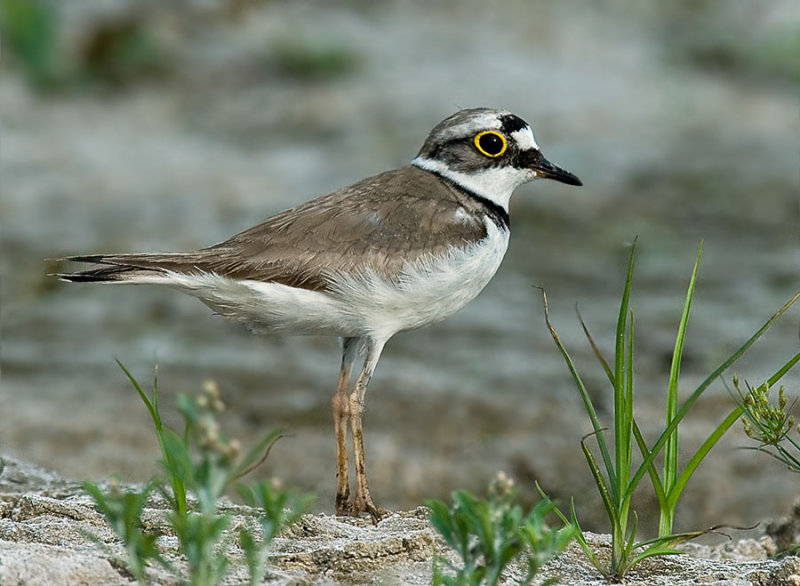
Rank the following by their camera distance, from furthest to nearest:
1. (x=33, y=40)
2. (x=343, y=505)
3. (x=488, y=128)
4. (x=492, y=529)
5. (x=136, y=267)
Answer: (x=33, y=40) → (x=488, y=128) → (x=343, y=505) → (x=136, y=267) → (x=492, y=529)

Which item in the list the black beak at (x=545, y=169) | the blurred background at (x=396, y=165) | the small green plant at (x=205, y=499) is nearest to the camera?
the small green plant at (x=205, y=499)

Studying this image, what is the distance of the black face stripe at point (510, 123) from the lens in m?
4.62

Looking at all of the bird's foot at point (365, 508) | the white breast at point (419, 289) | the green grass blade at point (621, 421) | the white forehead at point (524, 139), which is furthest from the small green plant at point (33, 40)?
the green grass blade at point (621, 421)

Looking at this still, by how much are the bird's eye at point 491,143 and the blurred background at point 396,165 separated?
176 cm

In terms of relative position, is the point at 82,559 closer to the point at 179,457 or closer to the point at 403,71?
the point at 179,457

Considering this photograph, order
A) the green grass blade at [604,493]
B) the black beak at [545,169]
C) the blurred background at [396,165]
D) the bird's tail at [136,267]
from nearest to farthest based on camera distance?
the green grass blade at [604,493]
the bird's tail at [136,267]
the black beak at [545,169]
the blurred background at [396,165]

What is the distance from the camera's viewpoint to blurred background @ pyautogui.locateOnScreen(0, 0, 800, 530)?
19.9ft

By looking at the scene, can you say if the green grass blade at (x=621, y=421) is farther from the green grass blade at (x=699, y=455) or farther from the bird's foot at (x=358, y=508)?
the bird's foot at (x=358, y=508)

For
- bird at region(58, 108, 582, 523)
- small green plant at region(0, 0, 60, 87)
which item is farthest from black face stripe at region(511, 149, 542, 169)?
small green plant at region(0, 0, 60, 87)

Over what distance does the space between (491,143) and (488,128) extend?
0.19 feet

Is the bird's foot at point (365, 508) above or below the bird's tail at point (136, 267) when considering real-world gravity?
below

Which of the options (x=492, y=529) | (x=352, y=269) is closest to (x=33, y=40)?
(x=352, y=269)

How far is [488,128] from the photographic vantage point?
4.61m

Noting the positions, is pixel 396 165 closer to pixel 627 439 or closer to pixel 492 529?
pixel 627 439
